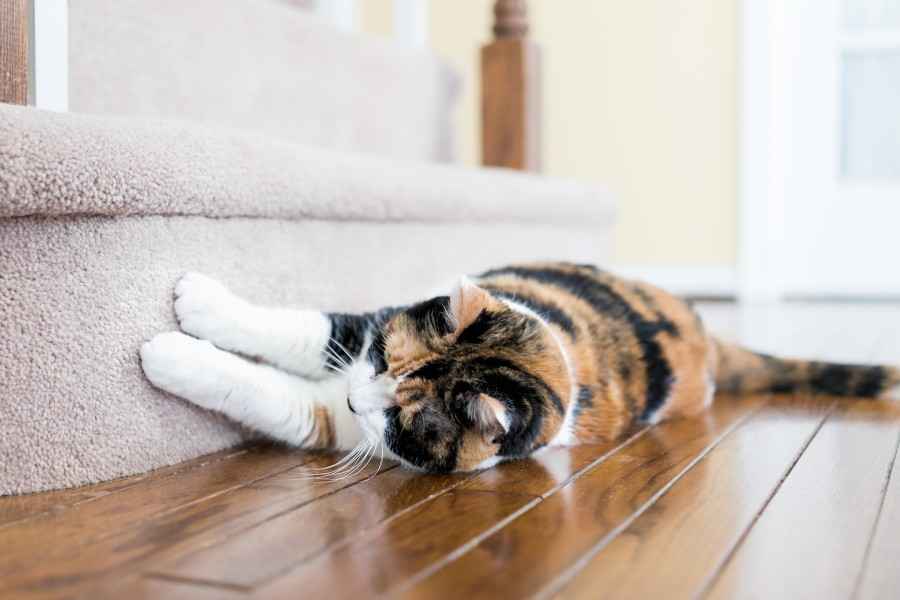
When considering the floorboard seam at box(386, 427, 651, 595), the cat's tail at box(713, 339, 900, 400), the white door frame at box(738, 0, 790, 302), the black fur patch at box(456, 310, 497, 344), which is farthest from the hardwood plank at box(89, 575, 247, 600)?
the white door frame at box(738, 0, 790, 302)

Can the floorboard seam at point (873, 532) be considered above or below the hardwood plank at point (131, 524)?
A: below

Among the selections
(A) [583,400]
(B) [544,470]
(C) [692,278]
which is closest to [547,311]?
(A) [583,400]

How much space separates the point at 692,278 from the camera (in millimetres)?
3941

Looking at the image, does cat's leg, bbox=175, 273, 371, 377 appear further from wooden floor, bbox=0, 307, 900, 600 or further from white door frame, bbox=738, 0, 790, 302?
white door frame, bbox=738, 0, 790, 302

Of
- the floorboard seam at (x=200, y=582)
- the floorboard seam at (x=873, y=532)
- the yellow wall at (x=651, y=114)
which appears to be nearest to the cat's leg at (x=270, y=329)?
the floorboard seam at (x=200, y=582)

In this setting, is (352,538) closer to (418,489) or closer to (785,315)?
(418,489)

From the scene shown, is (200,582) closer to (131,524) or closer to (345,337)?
(131,524)

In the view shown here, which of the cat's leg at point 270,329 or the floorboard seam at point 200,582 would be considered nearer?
the floorboard seam at point 200,582

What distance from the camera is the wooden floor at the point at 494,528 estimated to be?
83cm

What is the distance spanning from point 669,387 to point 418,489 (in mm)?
544

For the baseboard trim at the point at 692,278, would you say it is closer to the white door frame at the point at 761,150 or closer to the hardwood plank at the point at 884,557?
the white door frame at the point at 761,150

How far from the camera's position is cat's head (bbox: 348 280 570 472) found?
1154 millimetres

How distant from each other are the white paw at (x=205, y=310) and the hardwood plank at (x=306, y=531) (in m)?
0.28

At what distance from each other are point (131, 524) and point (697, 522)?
0.59 meters
